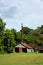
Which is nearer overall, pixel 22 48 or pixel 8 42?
pixel 8 42

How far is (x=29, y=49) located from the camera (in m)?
97.2

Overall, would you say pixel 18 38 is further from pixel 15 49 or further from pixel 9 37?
pixel 9 37

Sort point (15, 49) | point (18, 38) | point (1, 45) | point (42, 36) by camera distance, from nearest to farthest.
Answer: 1. point (1, 45)
2. point (42, 36)
3. point (15, 49)
4. point (18, 38)

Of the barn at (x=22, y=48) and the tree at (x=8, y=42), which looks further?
the barn at (x=22, y=48)

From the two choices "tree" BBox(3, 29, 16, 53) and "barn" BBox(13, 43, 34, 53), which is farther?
"barn" BBox(13, 43, 34, 53)

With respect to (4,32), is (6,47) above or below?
below

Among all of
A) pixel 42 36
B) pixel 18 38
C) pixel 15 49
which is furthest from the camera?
pixel 18 38

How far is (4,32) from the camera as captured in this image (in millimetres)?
82188

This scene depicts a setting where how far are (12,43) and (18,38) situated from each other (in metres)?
30.9

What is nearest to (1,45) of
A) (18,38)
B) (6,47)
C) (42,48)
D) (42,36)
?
(6,47)

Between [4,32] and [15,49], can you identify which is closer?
[4,32]

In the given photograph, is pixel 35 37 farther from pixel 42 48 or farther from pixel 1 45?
pixel 1 45

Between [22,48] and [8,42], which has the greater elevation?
[8,42]

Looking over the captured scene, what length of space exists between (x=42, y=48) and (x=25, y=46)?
6.86 metres
